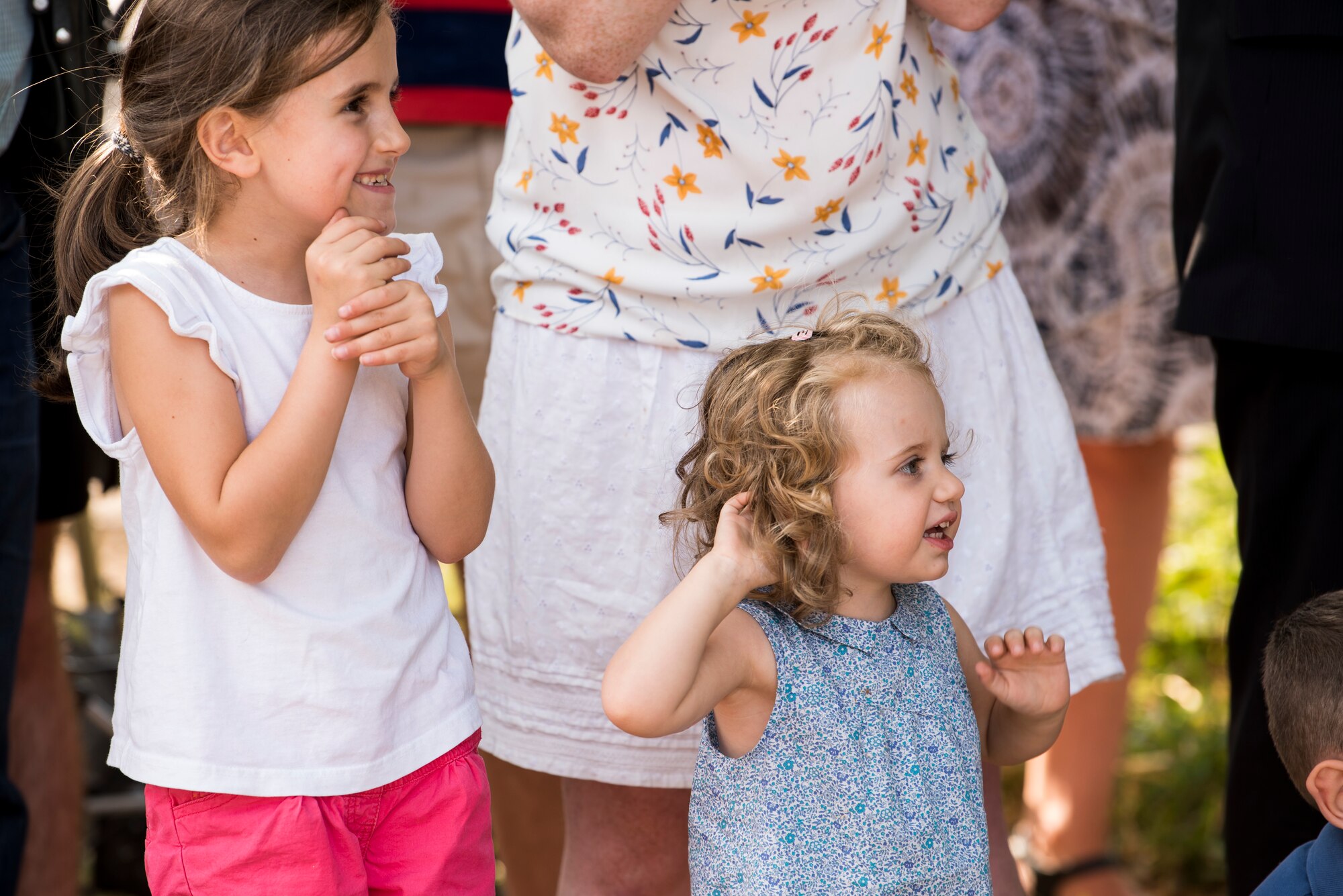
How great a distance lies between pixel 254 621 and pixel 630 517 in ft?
1.71

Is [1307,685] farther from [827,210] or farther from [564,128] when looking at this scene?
[564,128]

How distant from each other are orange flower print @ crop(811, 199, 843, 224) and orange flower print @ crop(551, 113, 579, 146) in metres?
0.31

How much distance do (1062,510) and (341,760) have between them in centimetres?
99

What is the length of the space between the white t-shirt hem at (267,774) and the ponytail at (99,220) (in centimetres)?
42

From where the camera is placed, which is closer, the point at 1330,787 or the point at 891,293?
the point at 1330,787

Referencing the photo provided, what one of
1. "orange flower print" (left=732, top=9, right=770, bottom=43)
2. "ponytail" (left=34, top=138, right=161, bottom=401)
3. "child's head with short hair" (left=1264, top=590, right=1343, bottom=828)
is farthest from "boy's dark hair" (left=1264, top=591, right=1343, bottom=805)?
"ponytail" (left=34, top=138, right=161, bottom=401)

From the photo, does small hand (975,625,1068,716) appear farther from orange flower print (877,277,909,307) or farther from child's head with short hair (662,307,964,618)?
orange flower print (877,277,909,307)

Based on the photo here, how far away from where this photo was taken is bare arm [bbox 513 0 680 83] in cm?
160

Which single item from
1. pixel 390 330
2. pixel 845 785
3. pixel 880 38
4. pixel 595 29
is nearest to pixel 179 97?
pixel 390 330

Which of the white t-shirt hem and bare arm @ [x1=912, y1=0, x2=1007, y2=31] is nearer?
the white t-shirt hem

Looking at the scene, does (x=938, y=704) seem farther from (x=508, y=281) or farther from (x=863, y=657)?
(x=508, y=281)

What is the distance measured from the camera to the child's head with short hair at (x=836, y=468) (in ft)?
5.18

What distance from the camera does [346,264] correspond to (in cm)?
144

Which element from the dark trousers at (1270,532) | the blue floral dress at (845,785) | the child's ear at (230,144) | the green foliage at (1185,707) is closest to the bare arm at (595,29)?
the child's ear at (230,144)
